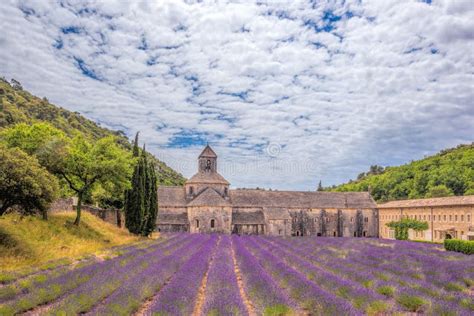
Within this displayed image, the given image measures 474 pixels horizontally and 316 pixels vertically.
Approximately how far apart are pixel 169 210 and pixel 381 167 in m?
134

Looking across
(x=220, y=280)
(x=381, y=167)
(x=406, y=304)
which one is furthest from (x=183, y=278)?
(x=381, y=167)

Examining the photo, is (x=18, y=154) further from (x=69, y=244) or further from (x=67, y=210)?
(x=67, y=210)

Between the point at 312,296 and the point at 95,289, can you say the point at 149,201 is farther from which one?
the point at 312,296

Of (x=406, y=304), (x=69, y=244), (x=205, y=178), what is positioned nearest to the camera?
(x=406, y=304)

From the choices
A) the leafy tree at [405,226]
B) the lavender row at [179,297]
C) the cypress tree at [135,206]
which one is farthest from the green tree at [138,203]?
the leafy tree at [405,226]

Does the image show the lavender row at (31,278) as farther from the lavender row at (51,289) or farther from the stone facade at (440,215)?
the stone facade at (440,215)

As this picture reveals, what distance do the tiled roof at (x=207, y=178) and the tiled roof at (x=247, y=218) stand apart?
225 inches

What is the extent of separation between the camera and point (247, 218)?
5853 cm

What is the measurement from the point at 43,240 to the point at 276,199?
44.6m

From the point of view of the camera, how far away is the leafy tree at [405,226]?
54.0 m

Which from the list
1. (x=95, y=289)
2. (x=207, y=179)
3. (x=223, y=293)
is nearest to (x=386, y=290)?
(x=223, y=293)

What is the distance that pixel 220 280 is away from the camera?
13.3 meters

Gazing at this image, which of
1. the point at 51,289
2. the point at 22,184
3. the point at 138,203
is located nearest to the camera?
the point at 51,289

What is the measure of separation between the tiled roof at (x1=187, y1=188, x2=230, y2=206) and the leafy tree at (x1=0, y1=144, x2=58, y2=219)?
120 ft
